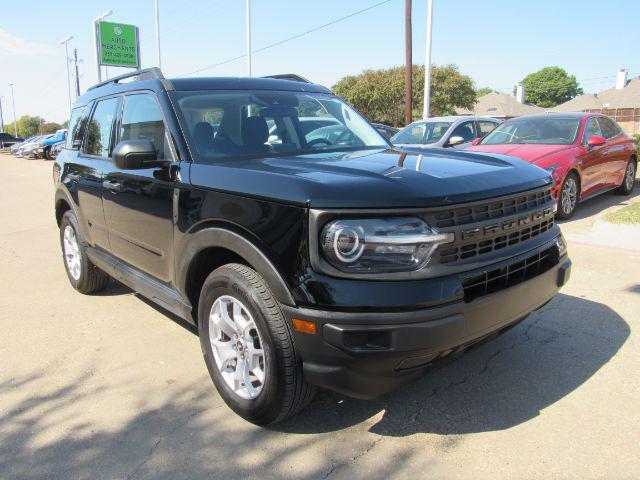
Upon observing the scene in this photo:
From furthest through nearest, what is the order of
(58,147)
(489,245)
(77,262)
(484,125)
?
(484,125) → (58,147) → (77,262) → (489,245)

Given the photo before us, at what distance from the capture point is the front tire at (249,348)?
2492 mm

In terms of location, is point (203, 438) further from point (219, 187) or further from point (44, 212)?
point (44, 212)

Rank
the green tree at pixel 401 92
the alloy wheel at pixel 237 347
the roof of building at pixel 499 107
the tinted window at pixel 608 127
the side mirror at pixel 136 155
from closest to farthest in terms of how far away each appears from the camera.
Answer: the alloy wheel at pixel 237 347 → the side mirror at pixel 136 155 → the tinted window at pixel 608 127 → the green tree at pixel 401 92 → the roof of building at pixel 499 107

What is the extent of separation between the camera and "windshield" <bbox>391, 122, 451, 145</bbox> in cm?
1129

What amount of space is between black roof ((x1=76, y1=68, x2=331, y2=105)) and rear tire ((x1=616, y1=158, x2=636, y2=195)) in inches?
310

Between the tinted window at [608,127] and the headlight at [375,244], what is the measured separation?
812cm

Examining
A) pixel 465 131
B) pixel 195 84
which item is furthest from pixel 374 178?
pixel 465 131

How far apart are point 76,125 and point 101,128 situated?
2.61 feet

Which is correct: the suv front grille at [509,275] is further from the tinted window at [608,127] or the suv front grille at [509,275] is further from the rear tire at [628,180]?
the rear tire at [628,180]

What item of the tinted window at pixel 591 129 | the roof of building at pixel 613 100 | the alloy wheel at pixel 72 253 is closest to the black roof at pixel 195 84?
the alloy wheel at pixel 72 253

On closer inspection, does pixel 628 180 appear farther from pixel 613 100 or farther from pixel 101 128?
pixel 613 100

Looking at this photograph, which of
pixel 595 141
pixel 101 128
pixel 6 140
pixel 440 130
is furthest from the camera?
pixel 6 140

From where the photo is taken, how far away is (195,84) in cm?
364

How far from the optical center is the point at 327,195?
2.33 metres
